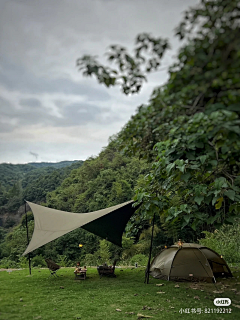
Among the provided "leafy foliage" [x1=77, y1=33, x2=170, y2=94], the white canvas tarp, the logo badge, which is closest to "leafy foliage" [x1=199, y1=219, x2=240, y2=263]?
the white canvas tarp

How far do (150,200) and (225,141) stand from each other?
182 cm

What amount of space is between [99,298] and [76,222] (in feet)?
6.14

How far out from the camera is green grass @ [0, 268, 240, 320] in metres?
3.54

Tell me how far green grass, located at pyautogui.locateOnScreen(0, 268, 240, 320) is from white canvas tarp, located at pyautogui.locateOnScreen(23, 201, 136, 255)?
3.07ft

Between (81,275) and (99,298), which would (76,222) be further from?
(99,298)

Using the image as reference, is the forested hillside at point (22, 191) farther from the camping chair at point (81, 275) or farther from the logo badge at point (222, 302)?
the logo badge at point (222, 302)

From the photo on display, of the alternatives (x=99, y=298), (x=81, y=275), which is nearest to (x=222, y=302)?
(x=99, y=298)

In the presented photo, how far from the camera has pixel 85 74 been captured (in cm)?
186

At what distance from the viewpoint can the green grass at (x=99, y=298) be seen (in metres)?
3.54

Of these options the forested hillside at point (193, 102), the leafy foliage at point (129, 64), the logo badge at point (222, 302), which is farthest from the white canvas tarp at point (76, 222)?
the leafy foliage at point (129, 64)

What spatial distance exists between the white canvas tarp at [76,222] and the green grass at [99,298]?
935mm

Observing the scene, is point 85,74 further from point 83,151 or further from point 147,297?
point 83,151

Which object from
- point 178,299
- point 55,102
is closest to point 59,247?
point 55,102

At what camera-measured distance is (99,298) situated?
4.41m
